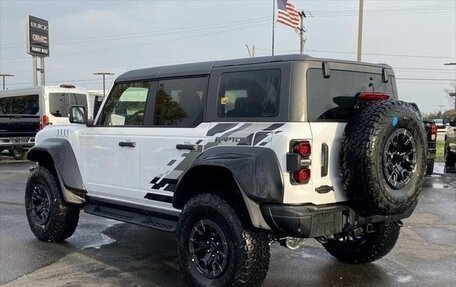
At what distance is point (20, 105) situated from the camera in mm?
17656

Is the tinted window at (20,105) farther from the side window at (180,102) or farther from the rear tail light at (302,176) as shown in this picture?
the rear tail light at (302,176)

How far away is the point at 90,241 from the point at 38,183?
3.18ft

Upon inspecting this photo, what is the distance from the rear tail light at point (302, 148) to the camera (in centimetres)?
391

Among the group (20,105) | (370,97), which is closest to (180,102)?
(370,97)

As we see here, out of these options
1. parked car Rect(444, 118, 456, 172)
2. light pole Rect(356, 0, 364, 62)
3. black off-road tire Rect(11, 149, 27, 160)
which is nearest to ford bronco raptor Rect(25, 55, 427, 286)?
parked car Rect(444, 118, 456, 172)

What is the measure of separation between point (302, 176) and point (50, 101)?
14.0 m

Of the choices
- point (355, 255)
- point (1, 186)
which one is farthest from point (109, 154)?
point (1, 186)

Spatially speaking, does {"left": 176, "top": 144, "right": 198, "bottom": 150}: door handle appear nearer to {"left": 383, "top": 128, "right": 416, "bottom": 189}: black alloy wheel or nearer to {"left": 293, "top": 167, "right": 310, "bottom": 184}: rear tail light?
{"left": 293, "top": 167, "right": 310, "bottom": 184}: rear tail light

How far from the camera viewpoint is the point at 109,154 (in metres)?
5.55

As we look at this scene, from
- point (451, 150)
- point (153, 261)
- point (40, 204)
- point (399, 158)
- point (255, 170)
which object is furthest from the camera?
point (451, 150)

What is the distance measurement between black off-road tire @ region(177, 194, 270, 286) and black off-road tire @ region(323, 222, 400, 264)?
1207mm

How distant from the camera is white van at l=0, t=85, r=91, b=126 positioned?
16391mm

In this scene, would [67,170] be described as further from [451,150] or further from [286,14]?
[286,14]

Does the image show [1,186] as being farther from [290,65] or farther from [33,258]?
[290,65]
